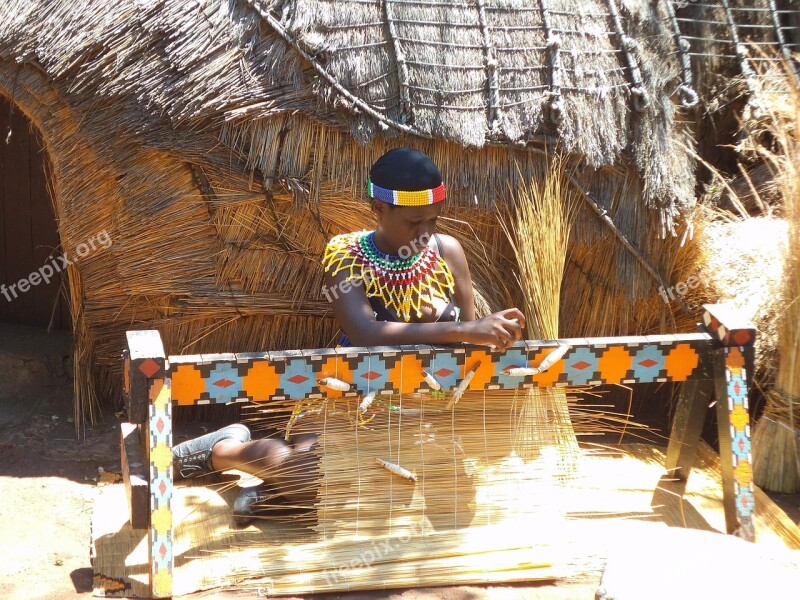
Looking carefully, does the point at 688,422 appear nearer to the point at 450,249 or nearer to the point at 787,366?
the point at 787,366

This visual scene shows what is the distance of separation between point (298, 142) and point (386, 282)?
0.94 meters

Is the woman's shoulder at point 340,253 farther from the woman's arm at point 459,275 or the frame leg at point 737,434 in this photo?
the frame leg at point 737,434

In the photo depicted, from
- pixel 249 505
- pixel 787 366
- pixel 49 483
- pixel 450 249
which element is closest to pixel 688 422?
pixel 787 366

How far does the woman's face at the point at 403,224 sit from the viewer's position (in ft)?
10.3

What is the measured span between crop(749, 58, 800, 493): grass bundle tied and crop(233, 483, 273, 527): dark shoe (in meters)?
2.12

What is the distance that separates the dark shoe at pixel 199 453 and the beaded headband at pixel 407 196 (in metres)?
1.20

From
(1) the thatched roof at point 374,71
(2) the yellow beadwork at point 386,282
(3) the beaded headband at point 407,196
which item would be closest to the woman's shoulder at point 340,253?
(2) the yellow beadwork at point 386,282

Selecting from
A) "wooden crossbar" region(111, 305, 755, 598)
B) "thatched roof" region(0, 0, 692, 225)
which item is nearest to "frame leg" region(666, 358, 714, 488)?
"wooden crossbar" region(111, 305, 755, 598)

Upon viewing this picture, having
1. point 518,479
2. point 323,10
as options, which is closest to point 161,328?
point 323,10

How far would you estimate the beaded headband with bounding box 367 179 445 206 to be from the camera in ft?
10.2

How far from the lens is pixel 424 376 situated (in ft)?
9.73

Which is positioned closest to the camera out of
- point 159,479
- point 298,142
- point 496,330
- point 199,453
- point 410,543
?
point 159,479

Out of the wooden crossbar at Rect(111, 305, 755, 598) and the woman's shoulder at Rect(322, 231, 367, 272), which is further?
the woman's shoulder at Rect(322, 231, 367, 272)

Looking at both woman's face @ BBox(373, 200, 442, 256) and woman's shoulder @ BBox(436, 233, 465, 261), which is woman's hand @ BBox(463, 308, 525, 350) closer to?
woman's face @ BBox(373, 200, 442, 256)
